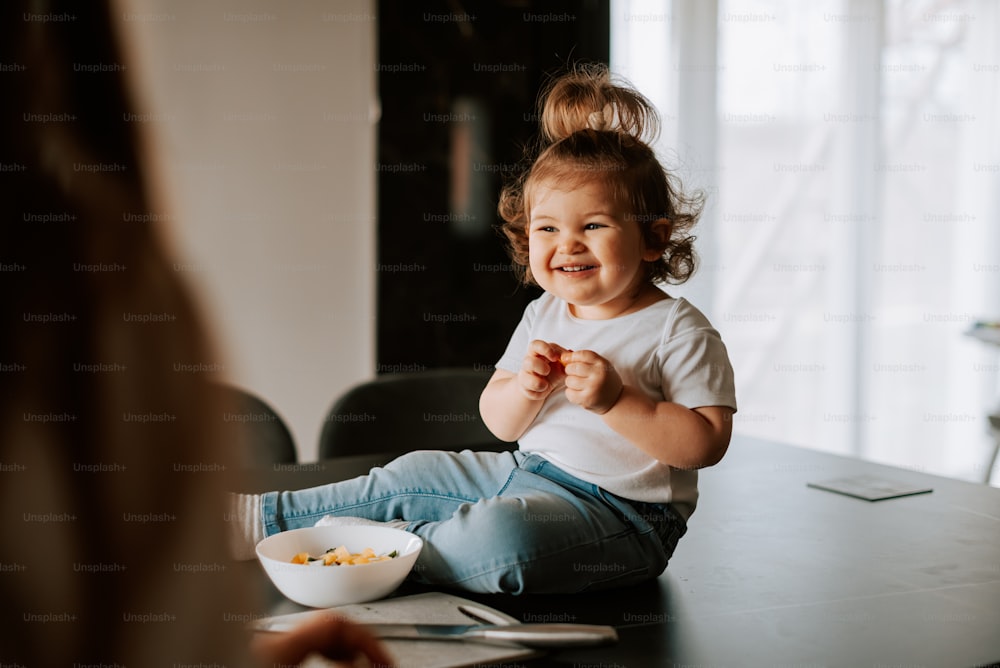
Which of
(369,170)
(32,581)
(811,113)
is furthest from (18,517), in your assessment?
(811,113)

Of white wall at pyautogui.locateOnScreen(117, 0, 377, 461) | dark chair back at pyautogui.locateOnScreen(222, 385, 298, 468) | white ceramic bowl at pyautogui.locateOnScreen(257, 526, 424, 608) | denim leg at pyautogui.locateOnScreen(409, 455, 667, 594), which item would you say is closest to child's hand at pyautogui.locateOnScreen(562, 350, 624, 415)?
denim leg at pyautogui.locateOnScreen(409, 455, 667, 594)

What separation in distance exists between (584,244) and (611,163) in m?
0.10

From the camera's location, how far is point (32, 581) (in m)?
0.35

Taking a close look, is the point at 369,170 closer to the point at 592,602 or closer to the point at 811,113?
the point at 811,113

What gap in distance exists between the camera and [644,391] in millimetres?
1053

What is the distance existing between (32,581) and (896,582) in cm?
90

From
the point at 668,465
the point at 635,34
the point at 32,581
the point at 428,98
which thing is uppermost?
the point at 635,34

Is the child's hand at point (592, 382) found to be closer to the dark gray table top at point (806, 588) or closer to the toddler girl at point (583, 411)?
the toddler girl at point (583, 411)

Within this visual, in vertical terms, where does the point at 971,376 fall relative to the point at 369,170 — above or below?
below

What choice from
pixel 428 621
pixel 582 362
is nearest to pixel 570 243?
pixel 582 362

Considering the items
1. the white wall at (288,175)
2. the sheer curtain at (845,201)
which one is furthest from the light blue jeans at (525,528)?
the sheer curtain at (845,201)

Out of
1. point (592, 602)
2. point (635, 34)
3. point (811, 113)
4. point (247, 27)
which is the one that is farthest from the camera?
point (811, 113)

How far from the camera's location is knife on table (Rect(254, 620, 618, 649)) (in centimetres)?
83

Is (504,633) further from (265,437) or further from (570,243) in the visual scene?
(265,437)
